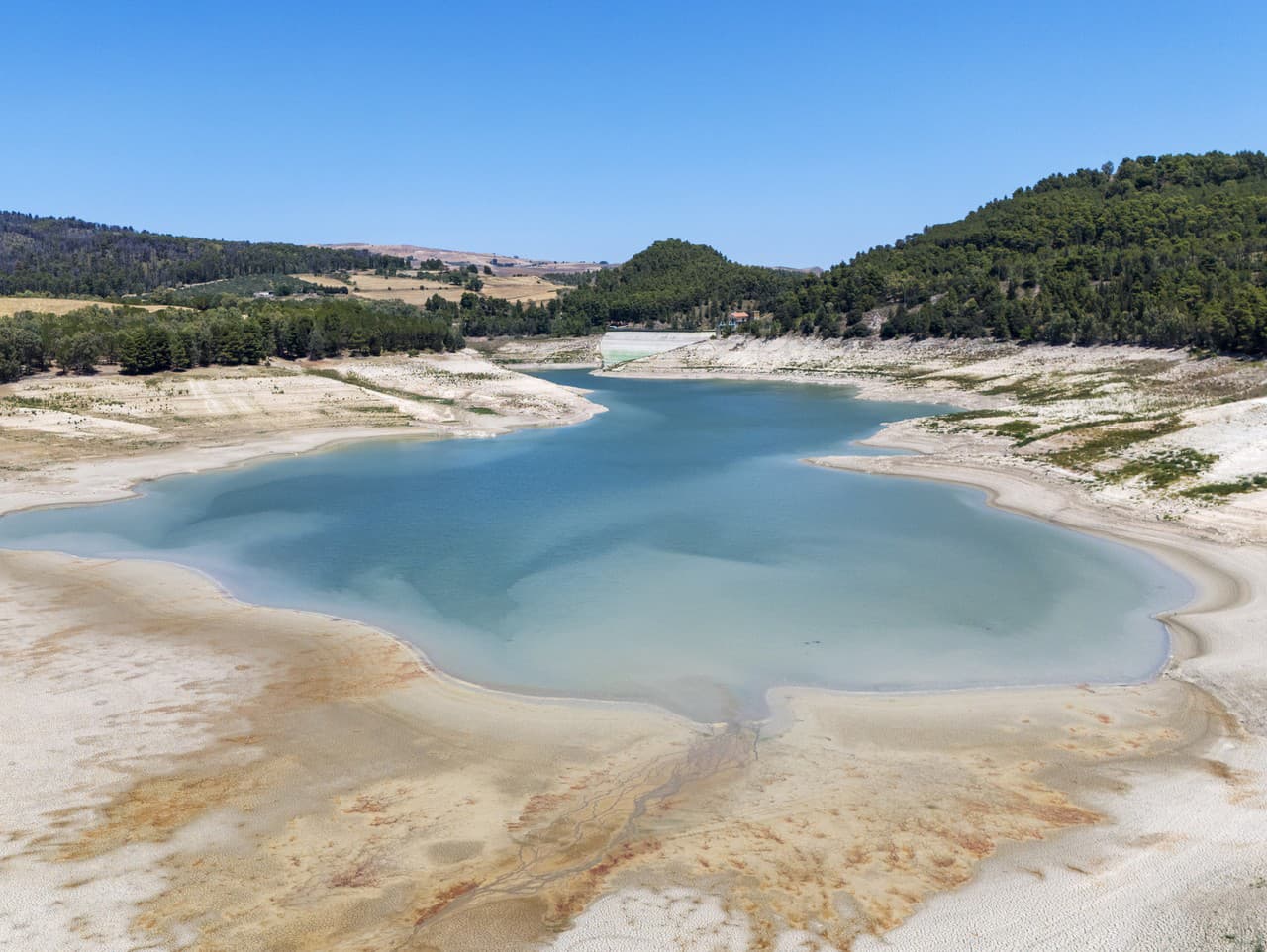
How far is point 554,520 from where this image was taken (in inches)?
1553

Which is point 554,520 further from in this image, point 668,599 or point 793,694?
point 793,694

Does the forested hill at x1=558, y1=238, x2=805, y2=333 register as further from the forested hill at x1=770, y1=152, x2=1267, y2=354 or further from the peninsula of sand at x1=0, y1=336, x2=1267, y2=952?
the peninsula of sand at x1=0, y1=336, x2=1267, y2=952

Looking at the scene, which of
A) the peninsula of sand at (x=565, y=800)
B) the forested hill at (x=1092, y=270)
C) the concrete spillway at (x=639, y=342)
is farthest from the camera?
the concrete spillway at (x=639, y=342)

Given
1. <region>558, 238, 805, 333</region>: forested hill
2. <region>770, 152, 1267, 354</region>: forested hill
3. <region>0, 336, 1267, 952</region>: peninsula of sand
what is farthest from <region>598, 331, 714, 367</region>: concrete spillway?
<region>0, 336, 1267, 952</region>: peninsula of sand

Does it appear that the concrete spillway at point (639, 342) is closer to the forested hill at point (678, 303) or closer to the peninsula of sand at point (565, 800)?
the forested hill at point (678, 303)

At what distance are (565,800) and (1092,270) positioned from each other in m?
126

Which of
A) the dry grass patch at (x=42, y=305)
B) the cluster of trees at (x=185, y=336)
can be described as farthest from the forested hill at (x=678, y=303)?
the dry grass patch at (x=42, y=305)

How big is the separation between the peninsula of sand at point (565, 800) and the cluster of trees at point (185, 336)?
156 ft

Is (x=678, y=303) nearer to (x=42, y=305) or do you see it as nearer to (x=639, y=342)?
(x=639, y=342)

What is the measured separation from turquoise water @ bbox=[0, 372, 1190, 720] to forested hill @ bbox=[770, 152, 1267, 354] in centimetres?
5533

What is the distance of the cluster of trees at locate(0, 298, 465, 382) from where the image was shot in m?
69.8

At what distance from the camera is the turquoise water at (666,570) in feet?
75.3

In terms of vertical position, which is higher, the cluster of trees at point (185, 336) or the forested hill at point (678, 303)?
the forested hill at point (678, 303)

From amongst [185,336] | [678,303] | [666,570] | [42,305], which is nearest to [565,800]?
[666,570]
